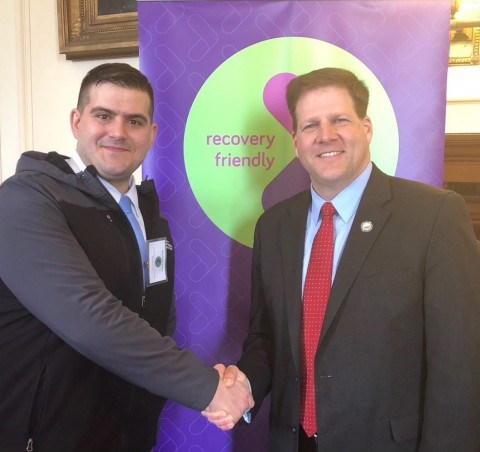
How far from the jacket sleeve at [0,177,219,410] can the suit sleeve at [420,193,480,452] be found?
701 mm

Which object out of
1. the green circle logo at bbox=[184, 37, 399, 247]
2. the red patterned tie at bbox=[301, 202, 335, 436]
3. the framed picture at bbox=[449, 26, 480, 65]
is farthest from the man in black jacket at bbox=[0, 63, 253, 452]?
the framed picture at bbox=[449, 26, 480, 65]

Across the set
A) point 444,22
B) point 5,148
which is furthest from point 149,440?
point 5,148

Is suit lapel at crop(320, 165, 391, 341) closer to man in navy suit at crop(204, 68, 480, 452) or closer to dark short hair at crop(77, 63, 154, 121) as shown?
man in navy suit at crop(204, 68, 480, 452)

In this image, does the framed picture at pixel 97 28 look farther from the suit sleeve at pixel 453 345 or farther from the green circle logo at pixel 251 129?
the suit sleeve at pixel 453 345

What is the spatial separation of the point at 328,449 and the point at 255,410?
376 mm

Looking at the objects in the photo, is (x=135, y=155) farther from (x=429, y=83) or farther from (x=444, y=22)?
(x=444, y=22)

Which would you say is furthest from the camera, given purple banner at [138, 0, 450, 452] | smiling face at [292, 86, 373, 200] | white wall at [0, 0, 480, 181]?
white wall at [0, 0, 480, 181]

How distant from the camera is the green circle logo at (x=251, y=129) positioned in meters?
1.89

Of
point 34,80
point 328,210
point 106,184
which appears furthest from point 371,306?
point 34,80

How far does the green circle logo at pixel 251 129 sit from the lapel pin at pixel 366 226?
1.88ft

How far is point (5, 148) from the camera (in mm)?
3000

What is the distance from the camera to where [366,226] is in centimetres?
140

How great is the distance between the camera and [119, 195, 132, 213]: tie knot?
5.41ft

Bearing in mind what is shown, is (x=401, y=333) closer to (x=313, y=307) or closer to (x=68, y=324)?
(x=313, y=307)
